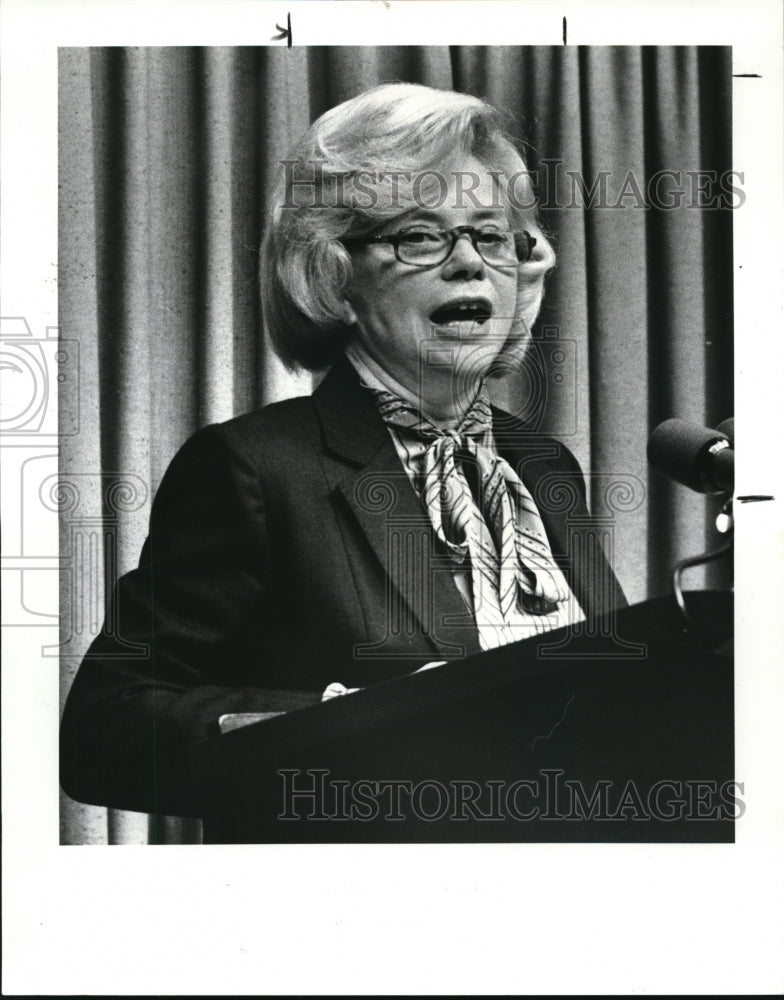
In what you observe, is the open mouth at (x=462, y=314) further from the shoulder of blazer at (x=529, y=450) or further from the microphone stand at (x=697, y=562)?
the microphone stand at (x=697, y=562)

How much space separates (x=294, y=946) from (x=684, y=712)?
98 centimetres

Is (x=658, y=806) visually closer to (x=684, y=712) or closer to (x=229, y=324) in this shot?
(x=684, y=712)

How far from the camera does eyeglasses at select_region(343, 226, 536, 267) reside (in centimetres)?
240

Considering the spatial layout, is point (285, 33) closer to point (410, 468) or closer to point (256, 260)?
point (256, 260)

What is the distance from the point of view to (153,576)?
2.41m

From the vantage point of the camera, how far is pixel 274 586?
2.38 meters

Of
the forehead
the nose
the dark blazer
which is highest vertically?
the forehead

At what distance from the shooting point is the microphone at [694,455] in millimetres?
2412

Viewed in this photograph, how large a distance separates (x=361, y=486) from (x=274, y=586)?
0.29 meters

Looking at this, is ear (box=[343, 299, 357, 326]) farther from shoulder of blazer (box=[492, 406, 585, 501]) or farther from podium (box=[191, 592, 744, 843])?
podium (box=[191, 592, 744, 843])

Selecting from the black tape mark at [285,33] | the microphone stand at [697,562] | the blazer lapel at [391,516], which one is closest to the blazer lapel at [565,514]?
the microphone stand at [697,562]

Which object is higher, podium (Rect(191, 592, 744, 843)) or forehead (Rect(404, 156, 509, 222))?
forehead (Rect(404, 156, 509, 222))

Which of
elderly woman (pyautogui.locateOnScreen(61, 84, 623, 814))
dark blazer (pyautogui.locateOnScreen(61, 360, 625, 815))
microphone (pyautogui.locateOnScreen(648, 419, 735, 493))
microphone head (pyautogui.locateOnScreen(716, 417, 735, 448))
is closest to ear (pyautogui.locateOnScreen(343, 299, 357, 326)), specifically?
elderly woman (pyautogui.locateOnScreen(61, 84, 623, 814))

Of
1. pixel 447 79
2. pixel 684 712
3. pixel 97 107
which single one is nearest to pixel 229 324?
pixel 97 107
